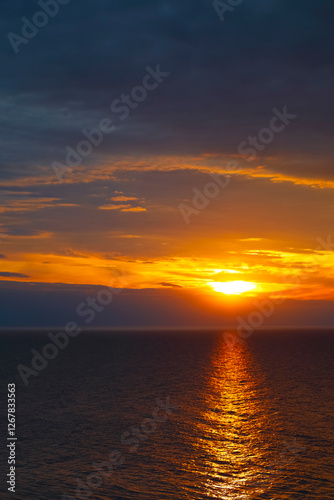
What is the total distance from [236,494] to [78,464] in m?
13.2

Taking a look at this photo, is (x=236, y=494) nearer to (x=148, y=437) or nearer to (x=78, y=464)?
(x=78, y=464)

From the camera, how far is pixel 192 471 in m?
39.7

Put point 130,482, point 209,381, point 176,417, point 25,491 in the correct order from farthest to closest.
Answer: point 209,381 < point 176,417 < point 130,482 < point 25,491

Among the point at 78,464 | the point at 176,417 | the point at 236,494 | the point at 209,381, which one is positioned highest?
the point at 209,381

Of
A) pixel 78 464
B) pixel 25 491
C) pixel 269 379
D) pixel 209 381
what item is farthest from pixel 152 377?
pixel 25 491

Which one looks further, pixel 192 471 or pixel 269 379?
pixel 269 379

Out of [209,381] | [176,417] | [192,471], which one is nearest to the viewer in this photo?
[192,471]

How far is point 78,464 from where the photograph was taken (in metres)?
40.5

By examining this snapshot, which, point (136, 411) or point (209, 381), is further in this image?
point (209, 381)

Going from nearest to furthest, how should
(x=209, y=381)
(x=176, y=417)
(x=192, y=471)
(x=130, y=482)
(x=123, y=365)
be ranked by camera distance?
(x=130, y=482) → (x=192, y=471) → (x=176, y=417) → (x=209, y=381) → (x=123, y=365)

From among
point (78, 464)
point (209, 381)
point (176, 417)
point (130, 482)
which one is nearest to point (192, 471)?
point (130, 482)

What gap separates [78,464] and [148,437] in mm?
10758

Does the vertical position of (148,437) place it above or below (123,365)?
below

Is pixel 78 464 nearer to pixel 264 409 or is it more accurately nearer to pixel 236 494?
pixel 236 494
